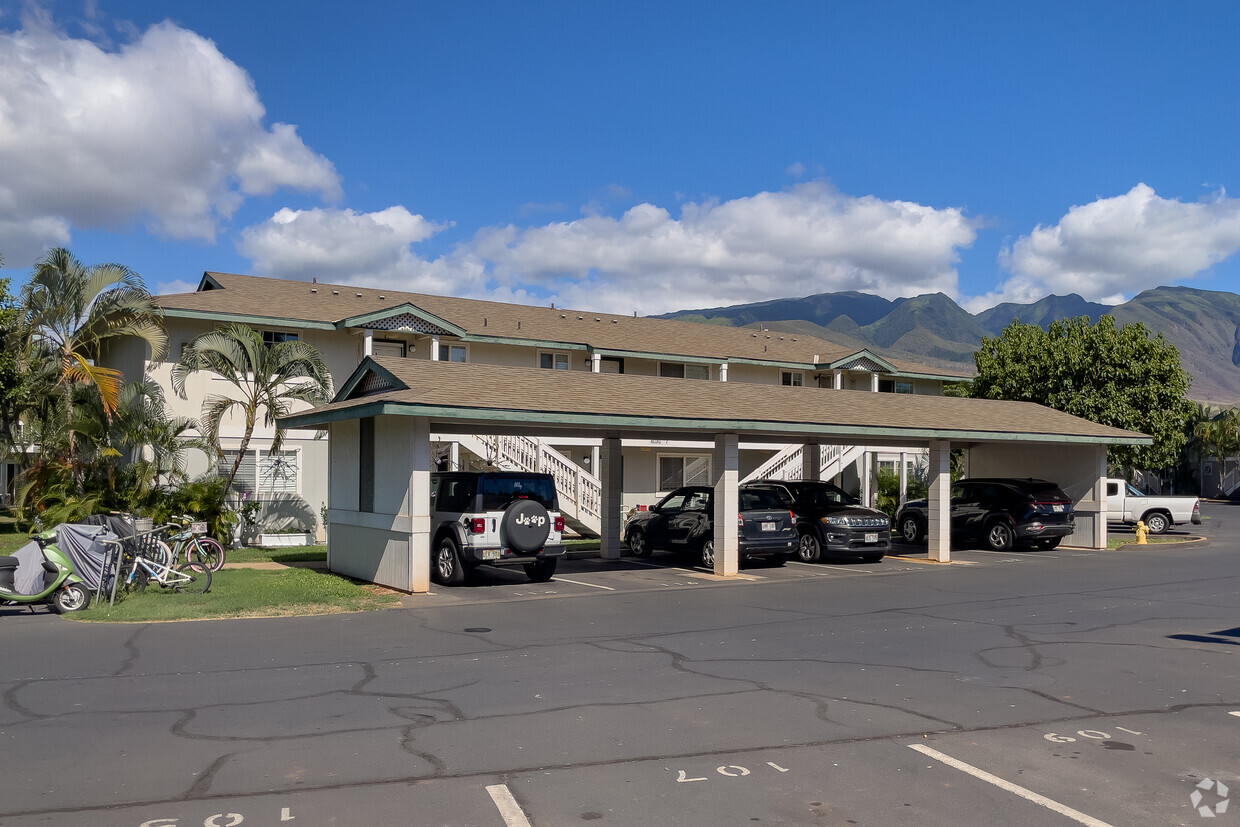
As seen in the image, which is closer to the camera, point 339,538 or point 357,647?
point 357,647

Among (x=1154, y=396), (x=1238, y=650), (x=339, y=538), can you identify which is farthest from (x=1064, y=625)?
(x=1154, y=396)

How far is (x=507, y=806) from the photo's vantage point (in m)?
5.85

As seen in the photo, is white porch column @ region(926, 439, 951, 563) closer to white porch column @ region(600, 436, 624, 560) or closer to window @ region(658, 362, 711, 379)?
white porch column @ region(600, 436, 624, 560)

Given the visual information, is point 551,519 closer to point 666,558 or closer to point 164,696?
point 666,558

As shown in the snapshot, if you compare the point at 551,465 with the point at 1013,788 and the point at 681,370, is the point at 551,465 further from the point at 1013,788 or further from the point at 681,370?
the point at 1013,788

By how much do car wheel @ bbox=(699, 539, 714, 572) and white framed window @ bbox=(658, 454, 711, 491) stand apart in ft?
52.0

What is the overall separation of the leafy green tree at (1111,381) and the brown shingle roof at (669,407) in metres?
6.26

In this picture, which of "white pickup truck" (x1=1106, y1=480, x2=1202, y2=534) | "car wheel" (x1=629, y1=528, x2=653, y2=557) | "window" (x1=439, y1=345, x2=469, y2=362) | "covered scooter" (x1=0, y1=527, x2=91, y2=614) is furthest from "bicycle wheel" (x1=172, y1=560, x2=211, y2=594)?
"white pickup truck" (x1=1106, y1=480, x2=1202, y2=534)

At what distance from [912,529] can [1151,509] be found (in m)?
11.1

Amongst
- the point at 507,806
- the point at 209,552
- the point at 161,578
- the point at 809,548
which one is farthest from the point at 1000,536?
the point at 507,806

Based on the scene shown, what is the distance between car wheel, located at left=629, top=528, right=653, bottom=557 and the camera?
22609 mm

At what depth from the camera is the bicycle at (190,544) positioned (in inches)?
656

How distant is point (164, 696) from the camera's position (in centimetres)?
869

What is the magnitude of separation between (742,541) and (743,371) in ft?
55.6
